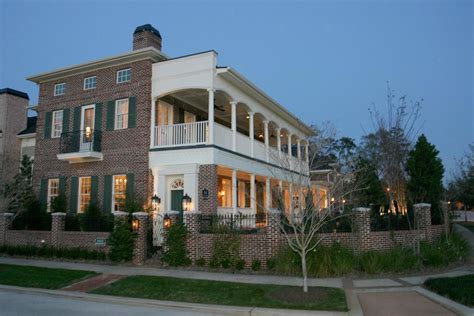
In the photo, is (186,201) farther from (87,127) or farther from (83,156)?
(87,127)

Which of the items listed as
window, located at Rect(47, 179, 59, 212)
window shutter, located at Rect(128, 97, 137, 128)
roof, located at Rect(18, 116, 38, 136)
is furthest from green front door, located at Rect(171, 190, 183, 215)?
roof, located at Rect(18, 116, 38, 136)

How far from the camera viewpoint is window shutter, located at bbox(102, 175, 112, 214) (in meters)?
19.1

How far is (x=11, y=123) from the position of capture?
2683cm

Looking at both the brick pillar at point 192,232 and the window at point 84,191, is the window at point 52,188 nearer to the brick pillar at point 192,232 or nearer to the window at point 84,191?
the window at point 84,191

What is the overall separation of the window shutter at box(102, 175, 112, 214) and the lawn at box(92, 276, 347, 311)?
7557 mm

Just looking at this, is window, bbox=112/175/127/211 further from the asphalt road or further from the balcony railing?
the asphalt road

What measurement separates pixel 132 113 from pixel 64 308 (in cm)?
1154

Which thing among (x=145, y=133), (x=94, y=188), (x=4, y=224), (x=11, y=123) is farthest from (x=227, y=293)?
(x=11, y=123)

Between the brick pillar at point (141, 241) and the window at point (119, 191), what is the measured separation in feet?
13.5

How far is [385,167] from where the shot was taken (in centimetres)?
2233

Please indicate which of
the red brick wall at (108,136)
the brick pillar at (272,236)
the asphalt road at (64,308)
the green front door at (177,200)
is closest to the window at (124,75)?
the red brick wall at (108,136)

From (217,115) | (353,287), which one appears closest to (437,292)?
(353,287)

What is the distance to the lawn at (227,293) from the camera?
901 centimetres

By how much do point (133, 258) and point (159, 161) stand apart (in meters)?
4.89
